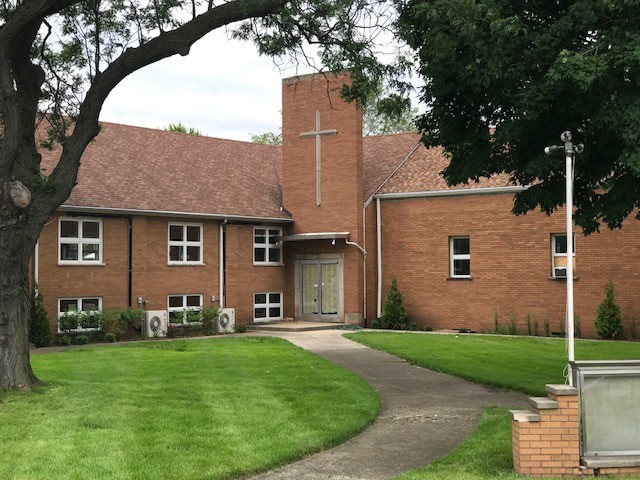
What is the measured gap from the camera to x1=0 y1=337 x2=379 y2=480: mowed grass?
833cm

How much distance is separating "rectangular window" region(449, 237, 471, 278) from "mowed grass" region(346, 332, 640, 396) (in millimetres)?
2970

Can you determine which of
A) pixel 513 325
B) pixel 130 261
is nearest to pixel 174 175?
pixel 130 261

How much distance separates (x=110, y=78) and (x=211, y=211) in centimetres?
1297

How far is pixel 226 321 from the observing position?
2573 cm

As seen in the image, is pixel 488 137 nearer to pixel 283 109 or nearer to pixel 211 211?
pixel 211 211

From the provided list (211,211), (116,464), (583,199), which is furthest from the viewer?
(211,211)

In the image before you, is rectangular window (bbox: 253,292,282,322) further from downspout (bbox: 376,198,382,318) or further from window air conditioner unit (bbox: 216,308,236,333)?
downspout (bbox: 376,198,382,318)

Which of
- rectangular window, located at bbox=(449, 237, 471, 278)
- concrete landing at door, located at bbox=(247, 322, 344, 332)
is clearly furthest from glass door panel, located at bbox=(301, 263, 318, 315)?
rectangular window, located at bbox=(449, 237, 471, 278)

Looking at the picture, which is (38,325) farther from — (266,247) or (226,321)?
(266,247)

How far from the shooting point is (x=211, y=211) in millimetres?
26234

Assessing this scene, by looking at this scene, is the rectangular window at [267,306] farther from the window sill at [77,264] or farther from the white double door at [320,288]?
the window sill at [77,264]

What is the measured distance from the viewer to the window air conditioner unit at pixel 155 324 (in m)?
23.5

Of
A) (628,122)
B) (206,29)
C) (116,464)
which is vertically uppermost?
(206,29)

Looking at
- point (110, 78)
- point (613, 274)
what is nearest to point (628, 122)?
point (110, 78)
